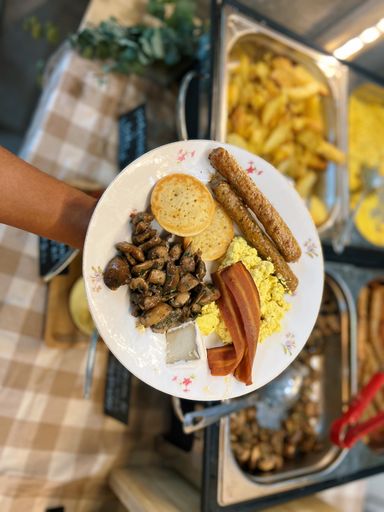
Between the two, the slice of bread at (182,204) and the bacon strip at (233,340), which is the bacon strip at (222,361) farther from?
the slice of bread at (182,204)

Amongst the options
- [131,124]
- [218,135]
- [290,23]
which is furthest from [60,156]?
[290,23]

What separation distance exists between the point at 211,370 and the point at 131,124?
50.4 inches

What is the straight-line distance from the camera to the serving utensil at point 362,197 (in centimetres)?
196

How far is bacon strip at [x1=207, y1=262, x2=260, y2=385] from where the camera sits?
43.2 inches

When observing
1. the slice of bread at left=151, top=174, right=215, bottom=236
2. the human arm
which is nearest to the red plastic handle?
the slice of bread at left=151, top=174, right=215, bottom=236

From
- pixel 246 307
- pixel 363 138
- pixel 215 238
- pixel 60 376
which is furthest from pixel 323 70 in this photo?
pixel 60 376

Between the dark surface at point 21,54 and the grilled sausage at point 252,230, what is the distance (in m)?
1.92

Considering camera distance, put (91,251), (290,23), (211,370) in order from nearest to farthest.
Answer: (91,251), (211,370), (290,23)

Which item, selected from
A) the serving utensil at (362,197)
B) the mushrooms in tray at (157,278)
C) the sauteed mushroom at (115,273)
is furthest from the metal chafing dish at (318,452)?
the sauteed mushroom at (115,273)

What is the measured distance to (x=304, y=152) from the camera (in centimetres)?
204

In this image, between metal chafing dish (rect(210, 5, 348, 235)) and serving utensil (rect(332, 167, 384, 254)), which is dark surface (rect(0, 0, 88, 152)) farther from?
serving utensil (rect(332, 167, 384, 254))

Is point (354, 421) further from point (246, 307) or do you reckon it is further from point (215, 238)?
point (215, 238)

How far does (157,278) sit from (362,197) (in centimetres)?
144

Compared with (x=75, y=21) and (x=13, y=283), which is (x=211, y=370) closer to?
(x=13, y=283)
